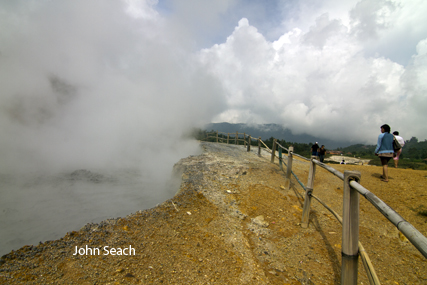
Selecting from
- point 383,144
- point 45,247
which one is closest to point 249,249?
point 45,247

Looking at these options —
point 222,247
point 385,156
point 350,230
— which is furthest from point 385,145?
point 222,247

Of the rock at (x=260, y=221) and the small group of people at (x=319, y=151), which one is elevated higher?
the small group of people at (x=319, y=151)

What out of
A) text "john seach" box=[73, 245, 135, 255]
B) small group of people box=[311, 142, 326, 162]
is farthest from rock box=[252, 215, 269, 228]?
small group of people box=[311, 142, 326, 162]

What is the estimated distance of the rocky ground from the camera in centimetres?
241

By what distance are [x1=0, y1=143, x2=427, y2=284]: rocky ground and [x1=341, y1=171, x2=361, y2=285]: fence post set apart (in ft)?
2.08

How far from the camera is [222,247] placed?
10.1 ft

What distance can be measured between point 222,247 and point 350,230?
5.96ft

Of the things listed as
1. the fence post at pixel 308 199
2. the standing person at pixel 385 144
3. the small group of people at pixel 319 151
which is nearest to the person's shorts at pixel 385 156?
the standing person at pixel 385 144

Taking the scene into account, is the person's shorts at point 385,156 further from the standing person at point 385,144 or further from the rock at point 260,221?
the rock at point 260,221

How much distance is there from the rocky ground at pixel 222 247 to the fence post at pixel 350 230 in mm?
633

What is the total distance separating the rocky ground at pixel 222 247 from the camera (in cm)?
241

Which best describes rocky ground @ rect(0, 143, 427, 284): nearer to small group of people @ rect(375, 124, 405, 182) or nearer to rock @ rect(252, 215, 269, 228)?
rock @ rect(252, 215, 269, 228)

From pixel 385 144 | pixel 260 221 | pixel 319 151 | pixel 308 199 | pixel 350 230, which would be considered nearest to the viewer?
pixel 350 230

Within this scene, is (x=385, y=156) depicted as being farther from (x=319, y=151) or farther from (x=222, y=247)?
(x=319, y=151)
